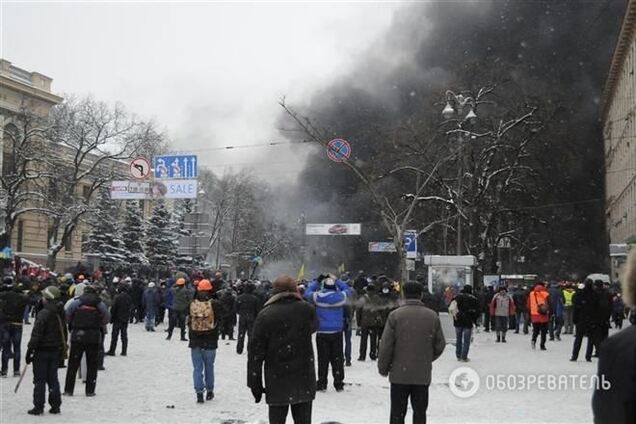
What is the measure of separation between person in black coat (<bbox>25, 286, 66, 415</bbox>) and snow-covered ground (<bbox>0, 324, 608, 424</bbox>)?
7.9 inches

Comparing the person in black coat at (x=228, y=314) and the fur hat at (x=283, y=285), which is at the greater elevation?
the fur hat at (x=283, y=285)

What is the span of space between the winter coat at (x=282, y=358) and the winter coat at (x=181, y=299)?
13.3m

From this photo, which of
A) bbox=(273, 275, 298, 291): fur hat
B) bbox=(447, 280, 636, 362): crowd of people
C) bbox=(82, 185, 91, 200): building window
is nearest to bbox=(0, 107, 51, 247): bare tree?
bbox=(82, 185, 91, 200): building window

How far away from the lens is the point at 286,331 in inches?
224

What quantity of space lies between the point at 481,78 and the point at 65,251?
29.9 meters

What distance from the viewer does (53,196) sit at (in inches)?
1452

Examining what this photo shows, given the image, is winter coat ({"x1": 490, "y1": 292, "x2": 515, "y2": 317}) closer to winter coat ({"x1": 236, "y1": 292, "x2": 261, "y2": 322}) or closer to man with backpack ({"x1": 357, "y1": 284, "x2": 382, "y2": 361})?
man with backpack ({"x1": 357, "y1": 284, "x2": 382, "y2": 361})

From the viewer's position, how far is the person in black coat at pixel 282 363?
18.4ft

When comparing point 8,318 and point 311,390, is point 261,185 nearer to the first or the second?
point 8,318

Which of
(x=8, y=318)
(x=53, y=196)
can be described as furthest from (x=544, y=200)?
(x=8, y=318)

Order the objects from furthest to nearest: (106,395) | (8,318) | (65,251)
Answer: (65,251) → (8,318) → (106,395)

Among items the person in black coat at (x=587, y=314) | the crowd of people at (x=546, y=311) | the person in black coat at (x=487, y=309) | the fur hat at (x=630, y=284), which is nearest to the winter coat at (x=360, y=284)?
the crowd of people at (x=546, y=311)

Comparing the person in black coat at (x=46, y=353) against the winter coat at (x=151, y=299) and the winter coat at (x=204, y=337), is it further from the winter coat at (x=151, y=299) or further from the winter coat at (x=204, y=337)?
the winter coat at (x=151, y=299)

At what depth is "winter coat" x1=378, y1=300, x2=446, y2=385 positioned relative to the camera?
632 cm
